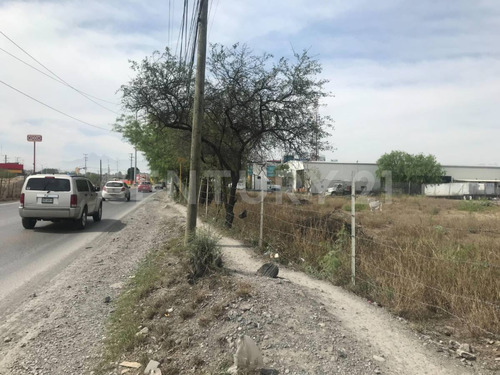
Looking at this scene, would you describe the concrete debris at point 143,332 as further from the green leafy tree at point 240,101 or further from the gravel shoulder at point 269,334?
the green leafy tree at point 240,101

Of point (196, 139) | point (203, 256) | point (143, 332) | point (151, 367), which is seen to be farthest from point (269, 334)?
point (196, 139)

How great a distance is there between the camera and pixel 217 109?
509 inches

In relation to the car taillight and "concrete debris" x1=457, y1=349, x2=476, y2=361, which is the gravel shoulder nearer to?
"concrete debris" x1=457, y1=349, x2=476, y2=361

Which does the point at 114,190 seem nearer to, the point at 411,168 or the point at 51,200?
the point at 51,200

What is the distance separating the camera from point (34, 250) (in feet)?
31.8

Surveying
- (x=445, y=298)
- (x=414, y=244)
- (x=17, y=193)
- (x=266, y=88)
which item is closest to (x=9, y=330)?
(x=445, y=298)

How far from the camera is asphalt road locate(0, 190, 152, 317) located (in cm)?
661

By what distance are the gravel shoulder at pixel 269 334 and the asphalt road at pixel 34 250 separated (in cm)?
56

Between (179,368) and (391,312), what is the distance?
2796 millimetres

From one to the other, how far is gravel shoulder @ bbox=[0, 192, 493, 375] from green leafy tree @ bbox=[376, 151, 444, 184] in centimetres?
6453

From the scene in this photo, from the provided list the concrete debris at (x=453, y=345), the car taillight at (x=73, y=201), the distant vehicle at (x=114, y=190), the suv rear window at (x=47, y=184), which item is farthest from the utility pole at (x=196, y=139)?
the distant vehicle at (x=114, y=190)

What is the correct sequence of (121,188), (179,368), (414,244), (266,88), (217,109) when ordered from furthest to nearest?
(121,188), (217,109), (266,88), (414,244), (179,368)

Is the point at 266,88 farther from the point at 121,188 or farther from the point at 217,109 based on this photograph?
the point at 121,188

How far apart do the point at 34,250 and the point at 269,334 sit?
790 centimetres
